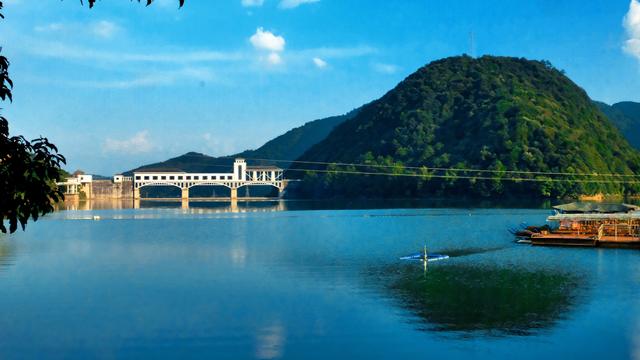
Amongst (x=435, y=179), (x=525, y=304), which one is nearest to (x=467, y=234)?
(x=525, y=304)

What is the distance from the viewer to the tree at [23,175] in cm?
1049

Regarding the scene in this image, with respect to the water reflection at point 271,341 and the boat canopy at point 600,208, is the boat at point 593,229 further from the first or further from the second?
the water reflection at point 271,341

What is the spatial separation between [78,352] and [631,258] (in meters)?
44.2

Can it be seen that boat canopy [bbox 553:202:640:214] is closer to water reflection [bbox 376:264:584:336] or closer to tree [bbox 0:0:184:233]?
water reflection [bbox 376:264:584:336]

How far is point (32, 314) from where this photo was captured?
3612cm

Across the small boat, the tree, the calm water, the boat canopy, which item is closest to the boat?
the boat canopy

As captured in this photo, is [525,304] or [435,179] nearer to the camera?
[525,304]

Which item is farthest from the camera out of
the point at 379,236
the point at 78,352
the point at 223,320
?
the point at 379,236

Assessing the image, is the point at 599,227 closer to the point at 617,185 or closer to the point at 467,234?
the point at 467,234

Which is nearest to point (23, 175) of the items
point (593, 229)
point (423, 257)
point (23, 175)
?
point (23, 175)

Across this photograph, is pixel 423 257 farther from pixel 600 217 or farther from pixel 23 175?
pixel 23 175

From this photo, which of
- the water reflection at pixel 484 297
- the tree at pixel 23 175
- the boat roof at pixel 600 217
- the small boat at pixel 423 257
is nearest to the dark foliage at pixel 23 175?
the tree at pixel 23 175

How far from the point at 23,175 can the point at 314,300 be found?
29427mm

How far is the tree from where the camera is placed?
1049 centimetres
